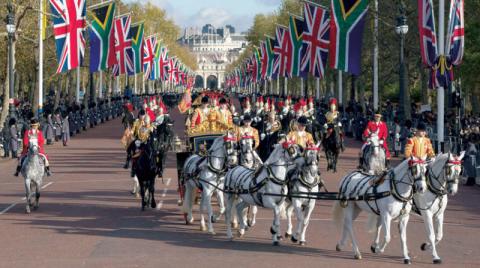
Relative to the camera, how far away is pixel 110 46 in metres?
51.6

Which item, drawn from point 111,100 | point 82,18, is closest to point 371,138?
point 82,18

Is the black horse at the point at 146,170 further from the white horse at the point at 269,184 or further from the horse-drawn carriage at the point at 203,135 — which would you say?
the white horse at the point at 269,184

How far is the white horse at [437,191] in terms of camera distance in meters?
15.1

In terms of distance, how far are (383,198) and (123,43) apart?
44012mm

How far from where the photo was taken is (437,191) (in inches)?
606

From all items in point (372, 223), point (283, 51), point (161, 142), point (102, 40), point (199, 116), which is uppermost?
point (283, 51)

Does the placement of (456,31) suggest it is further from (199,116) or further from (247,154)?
(247,154)

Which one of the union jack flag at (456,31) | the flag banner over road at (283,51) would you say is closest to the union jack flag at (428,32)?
the union jack flag at (456,31)

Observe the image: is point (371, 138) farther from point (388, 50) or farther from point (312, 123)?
point (388, 50)

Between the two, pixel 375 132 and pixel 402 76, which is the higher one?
pixel 402 76

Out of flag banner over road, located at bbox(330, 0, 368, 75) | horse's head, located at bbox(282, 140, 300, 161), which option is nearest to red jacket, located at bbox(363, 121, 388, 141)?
horse's head, located at bbox(282, 140, 300, 161)

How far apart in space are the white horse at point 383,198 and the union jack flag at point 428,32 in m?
14.3

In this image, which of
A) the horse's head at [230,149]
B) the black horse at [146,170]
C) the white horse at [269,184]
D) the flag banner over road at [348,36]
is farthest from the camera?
the flag banner over road at [348,36]

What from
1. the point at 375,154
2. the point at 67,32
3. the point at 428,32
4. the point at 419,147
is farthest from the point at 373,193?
the point at 67,32
